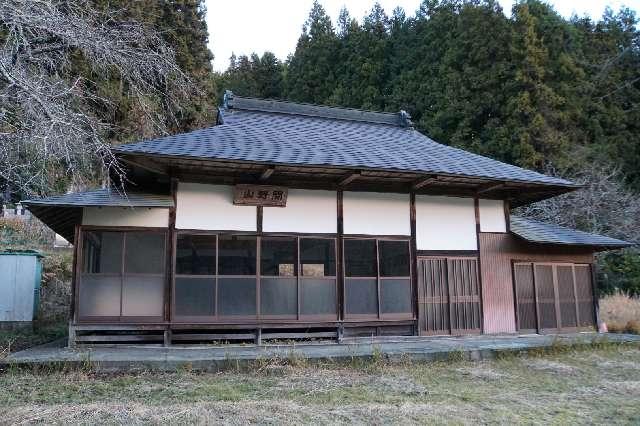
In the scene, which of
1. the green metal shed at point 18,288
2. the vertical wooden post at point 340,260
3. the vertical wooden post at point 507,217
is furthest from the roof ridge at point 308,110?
the green metal shed at point 18,288

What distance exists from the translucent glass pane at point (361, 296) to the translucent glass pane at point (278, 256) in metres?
1.08

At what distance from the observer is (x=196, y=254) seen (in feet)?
28.8

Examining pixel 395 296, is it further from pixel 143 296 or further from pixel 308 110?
pixel 308 110

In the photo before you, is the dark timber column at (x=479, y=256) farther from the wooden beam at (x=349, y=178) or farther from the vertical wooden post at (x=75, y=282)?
the vertical wooden post at (x=75, y=282)

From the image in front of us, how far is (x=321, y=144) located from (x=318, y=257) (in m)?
2.37

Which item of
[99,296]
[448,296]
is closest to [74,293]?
[99,296]

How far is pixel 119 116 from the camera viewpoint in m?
14.6

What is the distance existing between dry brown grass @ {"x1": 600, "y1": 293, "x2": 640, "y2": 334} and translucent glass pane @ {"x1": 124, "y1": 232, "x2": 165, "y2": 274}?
9618 mm

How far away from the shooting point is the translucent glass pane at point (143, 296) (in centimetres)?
829

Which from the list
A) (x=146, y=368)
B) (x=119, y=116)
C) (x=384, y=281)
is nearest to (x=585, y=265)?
(x=384, y=281)

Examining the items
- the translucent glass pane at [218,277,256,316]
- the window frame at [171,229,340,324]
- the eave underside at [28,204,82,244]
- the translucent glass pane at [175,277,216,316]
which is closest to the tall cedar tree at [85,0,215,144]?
the eave underside at [28,204,82,244]

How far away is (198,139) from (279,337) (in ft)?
12.5

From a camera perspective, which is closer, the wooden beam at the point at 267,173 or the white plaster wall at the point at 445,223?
the wooden beam at the point at 267,173

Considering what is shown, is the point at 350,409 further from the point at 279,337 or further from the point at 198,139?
the point at 198,139
